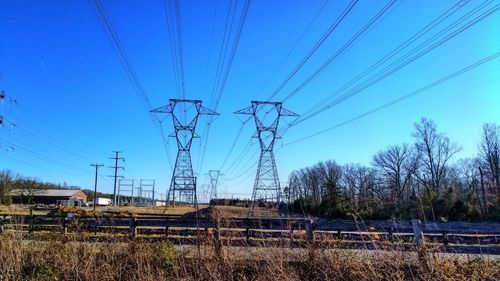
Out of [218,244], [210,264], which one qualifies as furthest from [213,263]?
[218,244]

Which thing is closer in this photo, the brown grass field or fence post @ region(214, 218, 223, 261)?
the brown grass field

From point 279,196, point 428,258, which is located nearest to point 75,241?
point 428,258

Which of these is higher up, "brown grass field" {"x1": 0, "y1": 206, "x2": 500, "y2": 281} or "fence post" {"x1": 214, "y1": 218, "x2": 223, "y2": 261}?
"fence post" {"x1": 214, "y1": 218, "x2": 223, "y2": 261}

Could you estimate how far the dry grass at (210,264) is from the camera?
7512mm

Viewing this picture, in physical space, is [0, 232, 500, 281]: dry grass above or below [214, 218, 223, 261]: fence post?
below

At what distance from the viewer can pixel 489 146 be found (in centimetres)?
7150

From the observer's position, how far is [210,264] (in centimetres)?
827

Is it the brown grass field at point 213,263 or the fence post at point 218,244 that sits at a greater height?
the fence post at point 218,244

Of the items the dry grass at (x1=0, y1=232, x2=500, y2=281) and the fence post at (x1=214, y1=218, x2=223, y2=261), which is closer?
the dry grass at (x1=0, y1=232, x2=500, y2=281)

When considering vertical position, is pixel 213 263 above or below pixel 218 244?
below

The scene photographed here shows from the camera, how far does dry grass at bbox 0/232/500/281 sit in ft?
24.6

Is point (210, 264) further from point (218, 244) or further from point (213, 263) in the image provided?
point (218, 244)

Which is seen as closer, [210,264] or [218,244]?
[210,264]

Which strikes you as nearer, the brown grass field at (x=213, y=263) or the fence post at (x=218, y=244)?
the brown grass field at (x=213, y=263)
